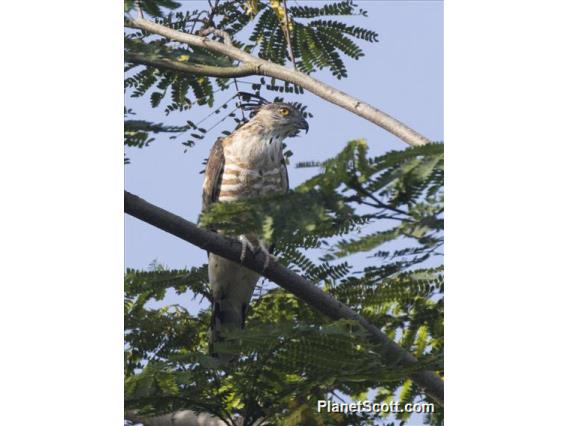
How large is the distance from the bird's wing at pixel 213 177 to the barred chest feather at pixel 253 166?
0.10 feet

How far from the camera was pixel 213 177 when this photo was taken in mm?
6547

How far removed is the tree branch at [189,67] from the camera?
436 centimetres

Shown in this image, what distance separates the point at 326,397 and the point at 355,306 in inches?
20.8

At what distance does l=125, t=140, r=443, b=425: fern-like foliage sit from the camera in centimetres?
322

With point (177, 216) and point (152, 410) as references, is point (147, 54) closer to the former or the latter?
point (177, 216)

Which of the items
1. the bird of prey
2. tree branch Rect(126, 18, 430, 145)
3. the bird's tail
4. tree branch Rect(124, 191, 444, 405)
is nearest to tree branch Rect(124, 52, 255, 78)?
tree branch Rect(126, 18, 430, 145)

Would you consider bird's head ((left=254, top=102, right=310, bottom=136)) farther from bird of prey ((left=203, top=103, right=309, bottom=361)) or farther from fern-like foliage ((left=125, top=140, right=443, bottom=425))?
fern-like foliage ((left=125, top=140, right=443, bottom=425))

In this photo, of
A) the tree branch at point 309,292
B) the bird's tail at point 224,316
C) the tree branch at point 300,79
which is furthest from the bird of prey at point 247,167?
the tree branch at point 309,292

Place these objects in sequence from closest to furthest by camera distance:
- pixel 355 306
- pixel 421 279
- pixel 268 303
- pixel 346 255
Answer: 1. pixel 346 255
2. pixel 421 279
3. pixel 355 306
4. pixel 268 303

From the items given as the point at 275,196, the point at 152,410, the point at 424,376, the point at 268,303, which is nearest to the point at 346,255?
the point at 275,196

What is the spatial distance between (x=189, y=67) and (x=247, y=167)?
1.58 meters

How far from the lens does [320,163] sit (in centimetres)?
332

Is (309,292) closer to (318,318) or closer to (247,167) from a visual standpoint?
(318,318)

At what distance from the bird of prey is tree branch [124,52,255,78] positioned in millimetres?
982
